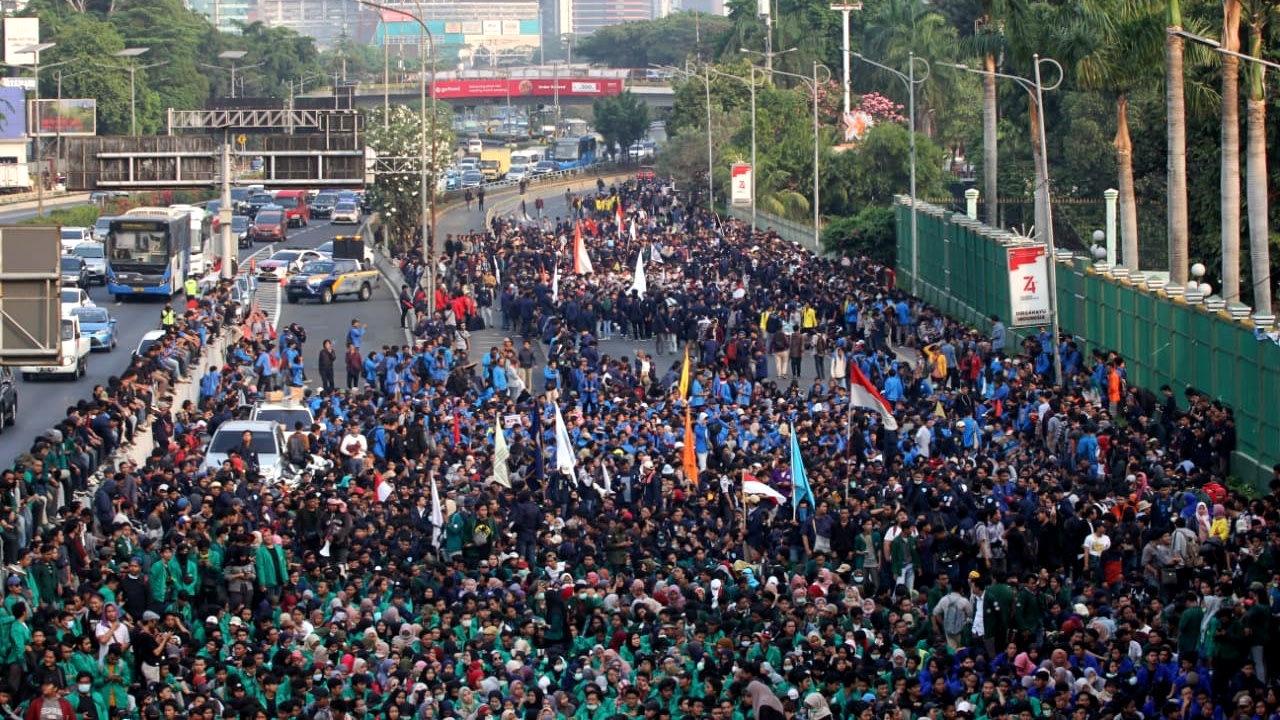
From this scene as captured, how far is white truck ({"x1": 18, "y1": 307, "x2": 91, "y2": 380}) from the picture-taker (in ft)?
137

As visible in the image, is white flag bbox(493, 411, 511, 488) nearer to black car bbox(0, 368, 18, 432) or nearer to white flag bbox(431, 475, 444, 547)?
white flag bbox(431, 475, 444, 547)

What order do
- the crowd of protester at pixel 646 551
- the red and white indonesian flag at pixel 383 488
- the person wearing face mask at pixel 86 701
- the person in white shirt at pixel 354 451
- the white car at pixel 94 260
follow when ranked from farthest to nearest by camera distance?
1. the white car at pixel 94 260
2. the person in white shirt at pixel 354 451
3. the red and white indonesian flag at pixel 383 488
4. the crowd of protester at pixel 646 551
5. the person wearing face mask at pixel 86 701

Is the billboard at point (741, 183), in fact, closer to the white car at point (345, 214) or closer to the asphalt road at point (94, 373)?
the asphalt road at point (94, 373)

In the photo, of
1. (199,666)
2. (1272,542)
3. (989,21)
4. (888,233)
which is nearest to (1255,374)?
(1272,542)

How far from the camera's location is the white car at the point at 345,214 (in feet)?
296

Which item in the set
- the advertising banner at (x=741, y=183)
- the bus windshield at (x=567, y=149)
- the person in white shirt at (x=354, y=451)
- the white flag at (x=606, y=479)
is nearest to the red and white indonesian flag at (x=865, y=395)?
the white flag at (x=606, y=479)

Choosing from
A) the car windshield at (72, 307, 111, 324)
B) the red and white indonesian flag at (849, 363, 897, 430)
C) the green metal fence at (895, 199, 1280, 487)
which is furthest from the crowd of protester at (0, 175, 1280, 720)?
the car windshield at (72, 307, 111, 324)

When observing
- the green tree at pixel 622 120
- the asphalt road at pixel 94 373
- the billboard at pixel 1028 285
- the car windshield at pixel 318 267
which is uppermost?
the green tree at pixel 622 120

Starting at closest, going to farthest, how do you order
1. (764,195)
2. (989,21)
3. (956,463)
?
1. (956,463)
2. (989,21)
3. (764,195)

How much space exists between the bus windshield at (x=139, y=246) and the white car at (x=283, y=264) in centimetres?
303

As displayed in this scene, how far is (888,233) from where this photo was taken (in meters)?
59.0

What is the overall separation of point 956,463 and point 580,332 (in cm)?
1610

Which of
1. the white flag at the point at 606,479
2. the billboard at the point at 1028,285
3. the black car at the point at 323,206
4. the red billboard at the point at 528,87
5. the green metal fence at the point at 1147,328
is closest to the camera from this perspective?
the white flag at the point at 606,479

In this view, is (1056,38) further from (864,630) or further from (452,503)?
(864,630)
